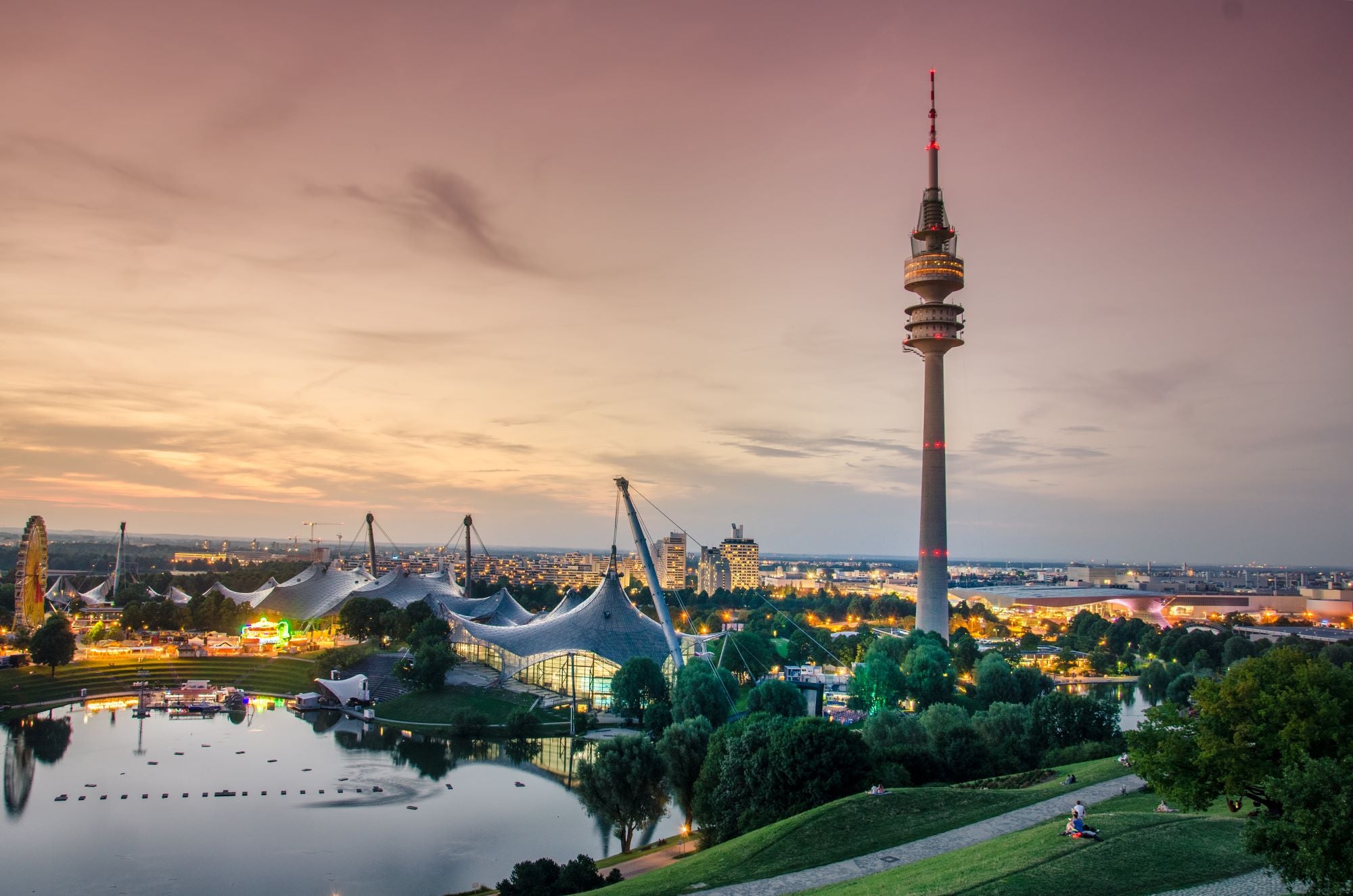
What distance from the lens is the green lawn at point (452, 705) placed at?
53875 millimetres

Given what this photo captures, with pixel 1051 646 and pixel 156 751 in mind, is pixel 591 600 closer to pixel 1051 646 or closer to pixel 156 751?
pixel 156 751

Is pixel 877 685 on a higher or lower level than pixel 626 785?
lower

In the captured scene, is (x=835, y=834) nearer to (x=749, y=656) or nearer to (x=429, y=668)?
(x=429, y=668)

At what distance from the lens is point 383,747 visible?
155 ft

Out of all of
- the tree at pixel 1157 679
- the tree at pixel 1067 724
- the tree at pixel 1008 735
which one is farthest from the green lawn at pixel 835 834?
the tree at pixel 1157 679

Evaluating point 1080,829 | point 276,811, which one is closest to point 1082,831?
point 1080,829

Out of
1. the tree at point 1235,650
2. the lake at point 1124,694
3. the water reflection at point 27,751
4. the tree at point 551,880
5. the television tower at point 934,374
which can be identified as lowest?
the lake at point 1124,694

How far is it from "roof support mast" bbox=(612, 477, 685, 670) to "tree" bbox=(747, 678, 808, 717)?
41.6ft

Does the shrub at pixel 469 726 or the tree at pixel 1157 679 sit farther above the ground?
the tree at pixel 1157 679

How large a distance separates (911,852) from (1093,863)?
4.96 metres

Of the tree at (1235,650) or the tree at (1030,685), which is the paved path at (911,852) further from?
the tree at (1235,650)

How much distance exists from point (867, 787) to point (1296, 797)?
48.6 ft

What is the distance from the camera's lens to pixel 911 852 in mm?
21016

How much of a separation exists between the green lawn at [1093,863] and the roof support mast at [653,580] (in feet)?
125
